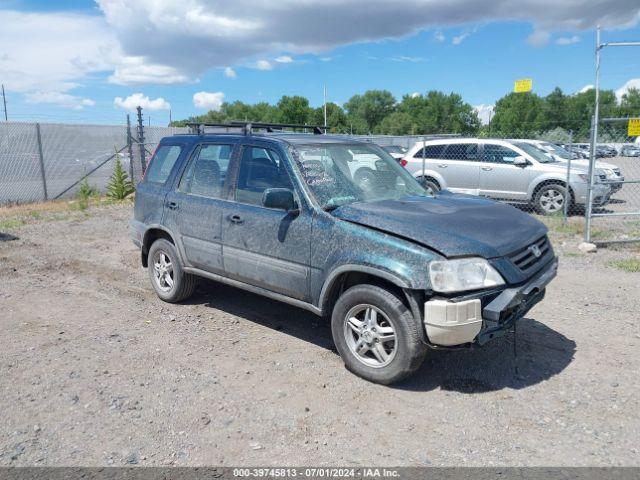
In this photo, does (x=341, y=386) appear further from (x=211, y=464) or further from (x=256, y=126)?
(x=256, y=126)

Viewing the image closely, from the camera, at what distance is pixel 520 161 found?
1181cm

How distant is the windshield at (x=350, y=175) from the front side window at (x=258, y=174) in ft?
0.67

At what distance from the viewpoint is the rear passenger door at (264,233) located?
4.47m

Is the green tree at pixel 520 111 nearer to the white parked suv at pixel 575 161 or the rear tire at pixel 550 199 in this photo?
the white parked suv at pixel 575 161

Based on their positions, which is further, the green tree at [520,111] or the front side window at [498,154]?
the green tree at [520,111]

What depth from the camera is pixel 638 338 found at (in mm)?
4961

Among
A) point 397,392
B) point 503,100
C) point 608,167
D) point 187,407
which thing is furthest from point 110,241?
point 503,100

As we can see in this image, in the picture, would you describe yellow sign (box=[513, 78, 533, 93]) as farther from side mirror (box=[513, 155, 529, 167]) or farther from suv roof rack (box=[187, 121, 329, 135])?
suv roof rack (box=[187, 121, 329, 135])

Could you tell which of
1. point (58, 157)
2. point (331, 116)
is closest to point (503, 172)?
point (58, 157)

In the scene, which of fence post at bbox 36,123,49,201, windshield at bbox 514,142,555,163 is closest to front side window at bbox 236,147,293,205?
windshield at bbox 514,142,555,163

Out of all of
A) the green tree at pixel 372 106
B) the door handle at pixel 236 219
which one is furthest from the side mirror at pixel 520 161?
the green tree at pixel 372 106

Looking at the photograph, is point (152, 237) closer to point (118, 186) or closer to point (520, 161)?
point (520, 161)

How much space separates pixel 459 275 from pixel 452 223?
507 mm

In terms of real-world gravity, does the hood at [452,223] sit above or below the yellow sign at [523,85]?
below
